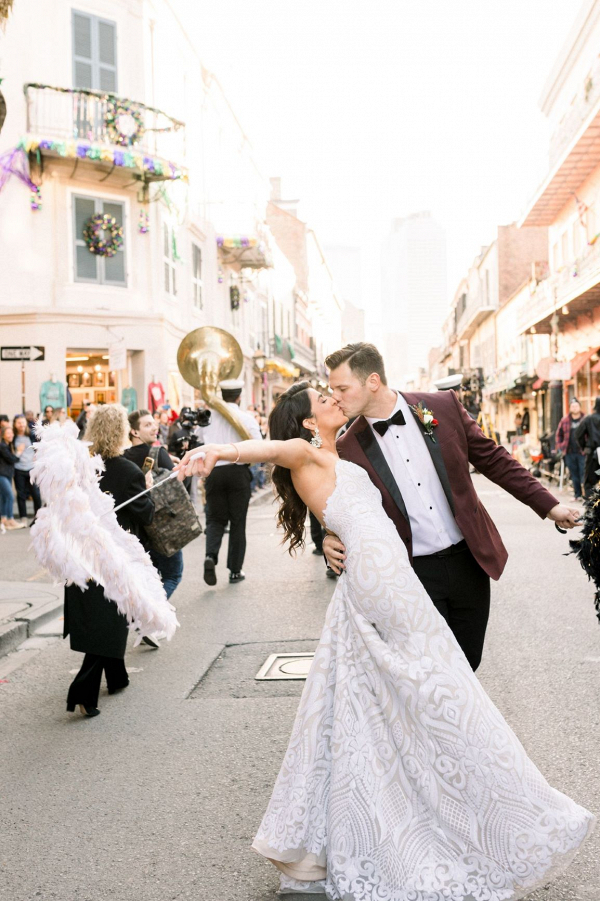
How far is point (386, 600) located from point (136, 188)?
19971 mm

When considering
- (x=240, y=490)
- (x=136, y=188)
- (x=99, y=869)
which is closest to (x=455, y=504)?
(x=99, y=869)

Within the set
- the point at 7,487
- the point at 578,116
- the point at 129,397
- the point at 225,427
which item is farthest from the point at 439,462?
the point at 578,116

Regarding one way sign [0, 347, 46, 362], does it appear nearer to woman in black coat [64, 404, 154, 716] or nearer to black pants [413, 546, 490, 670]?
woman in black coat [64, 404, 154, 716]

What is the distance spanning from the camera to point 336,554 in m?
3.24

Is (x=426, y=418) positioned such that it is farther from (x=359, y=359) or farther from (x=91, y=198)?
(x=91, y=198)

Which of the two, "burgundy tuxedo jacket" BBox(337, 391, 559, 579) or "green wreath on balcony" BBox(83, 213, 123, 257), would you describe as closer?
"burgundy tuxedo jacket" BBox(337, 391, 559, 579)

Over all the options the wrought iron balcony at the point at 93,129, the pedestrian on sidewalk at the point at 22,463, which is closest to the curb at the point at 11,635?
the pedestrian on sidewalk at the point at 22,463

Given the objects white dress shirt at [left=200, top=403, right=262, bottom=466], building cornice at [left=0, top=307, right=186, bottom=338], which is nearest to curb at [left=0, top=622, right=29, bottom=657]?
white dress shirt at [left=200, top=403, right=262, bottom=466]

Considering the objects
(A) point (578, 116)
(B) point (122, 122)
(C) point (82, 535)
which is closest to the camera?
(C) point (82, 535)

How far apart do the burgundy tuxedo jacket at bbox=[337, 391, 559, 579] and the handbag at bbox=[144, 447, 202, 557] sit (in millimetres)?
3352

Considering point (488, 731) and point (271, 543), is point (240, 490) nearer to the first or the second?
point (271, 543)

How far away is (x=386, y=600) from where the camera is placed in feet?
10.1

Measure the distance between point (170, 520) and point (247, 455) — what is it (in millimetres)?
3848

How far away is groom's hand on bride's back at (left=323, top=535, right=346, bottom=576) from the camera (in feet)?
10.7
